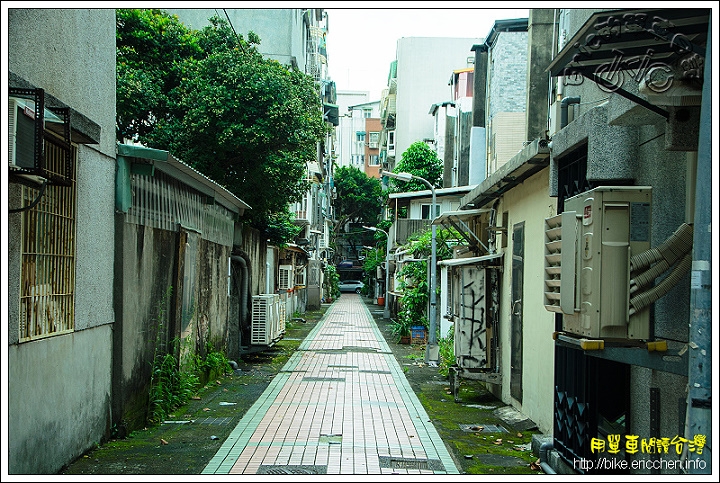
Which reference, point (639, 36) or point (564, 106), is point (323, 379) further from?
point (639, 36)

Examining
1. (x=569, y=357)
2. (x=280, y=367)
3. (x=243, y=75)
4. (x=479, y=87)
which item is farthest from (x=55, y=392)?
(x=479, y=87)

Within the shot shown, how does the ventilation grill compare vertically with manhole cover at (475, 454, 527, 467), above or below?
above

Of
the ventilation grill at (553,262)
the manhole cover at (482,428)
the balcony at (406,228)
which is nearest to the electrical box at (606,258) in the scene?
the ventilation grill at (553,262)

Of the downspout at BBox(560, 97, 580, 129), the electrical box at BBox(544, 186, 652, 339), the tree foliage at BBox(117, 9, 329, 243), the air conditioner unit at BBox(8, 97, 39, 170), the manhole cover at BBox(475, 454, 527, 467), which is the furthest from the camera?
the tree foliage at BBox(117, 9, 329, 243)

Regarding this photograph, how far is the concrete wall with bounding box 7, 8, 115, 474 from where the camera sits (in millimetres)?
6434

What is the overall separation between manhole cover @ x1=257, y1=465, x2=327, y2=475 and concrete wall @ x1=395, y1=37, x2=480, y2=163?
155 ft

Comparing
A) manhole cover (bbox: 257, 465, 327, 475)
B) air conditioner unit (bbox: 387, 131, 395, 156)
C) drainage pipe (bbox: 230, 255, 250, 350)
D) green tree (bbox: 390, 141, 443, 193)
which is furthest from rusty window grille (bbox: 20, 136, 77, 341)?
air conditioner unit (bbox: 387, 131, 395, 156)

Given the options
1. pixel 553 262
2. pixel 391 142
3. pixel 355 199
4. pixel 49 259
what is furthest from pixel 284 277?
pixel 355 199

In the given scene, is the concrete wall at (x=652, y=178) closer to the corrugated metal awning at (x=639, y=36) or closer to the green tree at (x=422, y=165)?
the corrugated metal awning at (x=639, y=36)

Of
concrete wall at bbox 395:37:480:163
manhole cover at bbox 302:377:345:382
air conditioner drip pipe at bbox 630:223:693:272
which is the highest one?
concrete wall at bbox 395:37:480:163

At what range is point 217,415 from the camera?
11.4 m

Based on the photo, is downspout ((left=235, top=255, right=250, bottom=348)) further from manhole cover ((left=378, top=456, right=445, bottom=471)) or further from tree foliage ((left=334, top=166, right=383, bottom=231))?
tree foliage ((left=334, top=166, right=383, bottom=231))

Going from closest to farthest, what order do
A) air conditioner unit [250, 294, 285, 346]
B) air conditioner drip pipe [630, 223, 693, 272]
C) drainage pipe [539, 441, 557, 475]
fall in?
air conditioner drip pipe [630, 223, 693, 272] < drainage pipe [539, 441, 557, 475] < air conditioner unit [250, 294, 285, 346]

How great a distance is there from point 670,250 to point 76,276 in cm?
593
